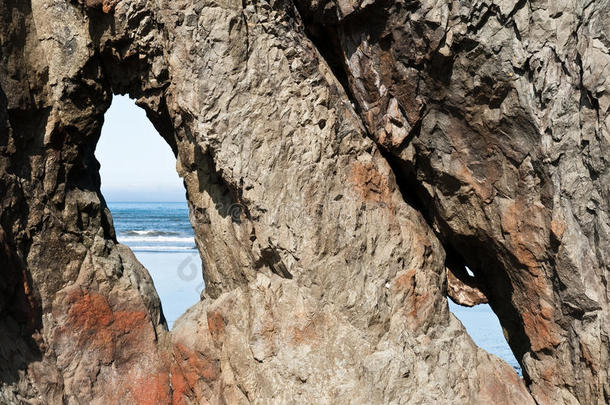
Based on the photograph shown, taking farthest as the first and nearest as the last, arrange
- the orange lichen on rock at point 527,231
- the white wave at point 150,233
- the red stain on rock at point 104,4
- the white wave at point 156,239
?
the white wave at point 150,233, the white wave at point 156,239, the red stain on rock at point 104,4, the orange lichen on rock at point 527,231

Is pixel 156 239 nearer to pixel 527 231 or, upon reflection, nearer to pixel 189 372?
pixel 189 372

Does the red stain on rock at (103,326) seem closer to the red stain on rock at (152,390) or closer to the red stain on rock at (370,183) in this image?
the red stain on rock at (152,390)

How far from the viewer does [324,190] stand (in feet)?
14.7

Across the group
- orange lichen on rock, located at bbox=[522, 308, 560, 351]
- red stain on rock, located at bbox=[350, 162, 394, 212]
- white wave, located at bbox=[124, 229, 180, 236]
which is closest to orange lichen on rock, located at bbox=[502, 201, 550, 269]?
orange lichen on rock, located at bbox=[522, 308, 560, 351]

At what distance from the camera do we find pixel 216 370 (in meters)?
4.75

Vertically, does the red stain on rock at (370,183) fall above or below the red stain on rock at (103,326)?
above

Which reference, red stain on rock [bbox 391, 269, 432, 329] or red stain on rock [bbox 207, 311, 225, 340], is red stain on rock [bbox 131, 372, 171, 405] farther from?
red stain on rock [bbox 391, 269, 432, 329]

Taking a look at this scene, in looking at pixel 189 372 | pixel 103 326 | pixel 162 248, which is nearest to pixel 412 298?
pixel 189 372

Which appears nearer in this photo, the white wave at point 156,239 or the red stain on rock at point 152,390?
the red stain on rock at point 152,390

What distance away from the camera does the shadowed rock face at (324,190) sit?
13.8 ft

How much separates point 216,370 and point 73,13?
3.08 metres

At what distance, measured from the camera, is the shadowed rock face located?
13.8ft

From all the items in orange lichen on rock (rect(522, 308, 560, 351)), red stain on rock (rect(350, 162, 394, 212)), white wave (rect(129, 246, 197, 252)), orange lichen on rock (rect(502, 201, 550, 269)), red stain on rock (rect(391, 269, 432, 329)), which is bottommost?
white wave (rect(129, 246, 197, 252))

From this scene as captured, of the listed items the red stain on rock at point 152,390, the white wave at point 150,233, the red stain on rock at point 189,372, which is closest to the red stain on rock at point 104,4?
the red stain on rock at point 189,372
